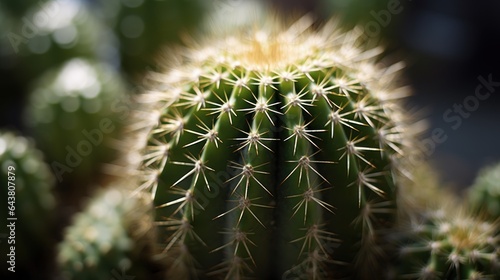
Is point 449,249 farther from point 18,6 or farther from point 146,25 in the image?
point 18,6

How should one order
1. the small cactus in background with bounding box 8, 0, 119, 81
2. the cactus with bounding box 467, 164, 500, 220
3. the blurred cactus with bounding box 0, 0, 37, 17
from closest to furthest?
the cactus with bounding box 467, 164, 500, 220, the small cactus in background with bounding box 8, 0, 119, 81, the blurred cactus with bounding box 0, 0, 37, 17

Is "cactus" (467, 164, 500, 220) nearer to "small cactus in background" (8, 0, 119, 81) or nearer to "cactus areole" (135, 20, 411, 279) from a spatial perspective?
"cactus areole" (135, 20, 411, 279)

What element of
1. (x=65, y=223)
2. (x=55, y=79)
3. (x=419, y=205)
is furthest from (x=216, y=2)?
(x=419, y=205)

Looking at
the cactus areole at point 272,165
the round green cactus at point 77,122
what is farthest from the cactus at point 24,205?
the cactus areole at point 272,165

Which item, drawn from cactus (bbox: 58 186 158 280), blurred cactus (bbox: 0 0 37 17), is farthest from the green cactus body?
blurred cactus (bbox: 0 0 37 17)

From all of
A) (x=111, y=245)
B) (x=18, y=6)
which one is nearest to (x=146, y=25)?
(x=18, y=6)

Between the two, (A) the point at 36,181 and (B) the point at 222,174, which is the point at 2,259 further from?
(B) the point at 222,174
